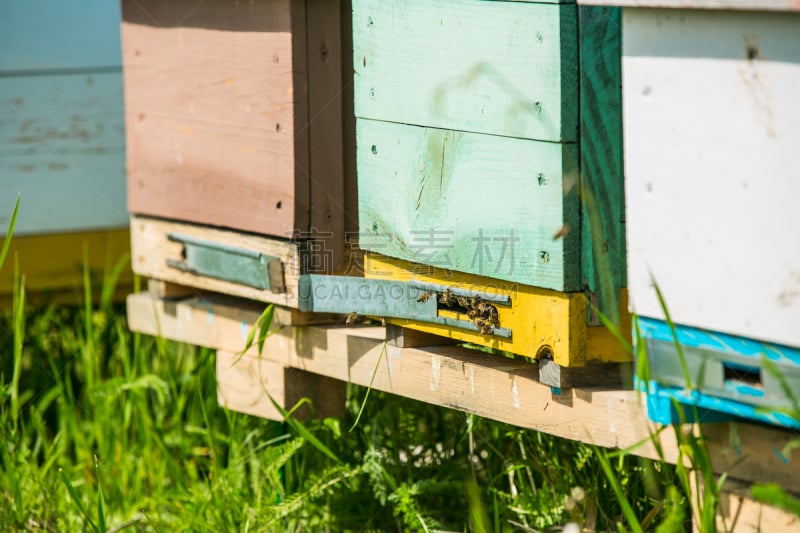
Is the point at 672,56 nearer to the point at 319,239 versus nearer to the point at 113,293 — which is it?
the point at 319,239

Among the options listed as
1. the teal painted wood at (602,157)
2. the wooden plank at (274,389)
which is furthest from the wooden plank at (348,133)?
the teal painted wood at (602,157)

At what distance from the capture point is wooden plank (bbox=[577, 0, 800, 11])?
1.36 metres

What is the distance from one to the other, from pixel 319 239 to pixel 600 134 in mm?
780

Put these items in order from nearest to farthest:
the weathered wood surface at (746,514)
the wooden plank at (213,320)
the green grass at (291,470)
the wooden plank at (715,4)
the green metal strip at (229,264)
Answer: the wooden plank at (715,4)
the weathered wood surface at (746,514)
the green grass at (291,470)
the green metal strip at (229,264)
the wooden plank at (213,320)

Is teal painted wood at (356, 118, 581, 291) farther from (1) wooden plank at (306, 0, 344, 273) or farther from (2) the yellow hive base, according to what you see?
(1) wooden plank at (306, 0, 344, 273)

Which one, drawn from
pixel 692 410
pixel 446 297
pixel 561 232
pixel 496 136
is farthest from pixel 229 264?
pixel 692 410

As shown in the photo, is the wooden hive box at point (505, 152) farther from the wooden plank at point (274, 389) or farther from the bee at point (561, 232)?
the wooden plank at point (274, 389)

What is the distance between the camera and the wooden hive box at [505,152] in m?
1.78

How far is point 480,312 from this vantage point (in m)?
1.99

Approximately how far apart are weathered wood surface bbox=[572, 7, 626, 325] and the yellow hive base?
0.04 metres

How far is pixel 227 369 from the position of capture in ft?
9.11

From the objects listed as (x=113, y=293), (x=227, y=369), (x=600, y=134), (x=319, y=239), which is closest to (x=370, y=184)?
(x=319, y=239)

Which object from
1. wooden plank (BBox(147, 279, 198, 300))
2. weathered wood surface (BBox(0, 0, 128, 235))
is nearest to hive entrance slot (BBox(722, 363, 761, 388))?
wooden plank (BBox(147, 279, 198, 300))

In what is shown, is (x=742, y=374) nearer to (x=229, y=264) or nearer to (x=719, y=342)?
(x=719, y=342)
